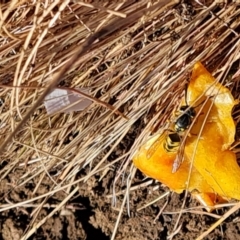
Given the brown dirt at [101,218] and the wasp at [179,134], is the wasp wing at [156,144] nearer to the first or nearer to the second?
the wasp at [179,134]

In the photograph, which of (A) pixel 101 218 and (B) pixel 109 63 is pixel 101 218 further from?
(B) pixel 109 63

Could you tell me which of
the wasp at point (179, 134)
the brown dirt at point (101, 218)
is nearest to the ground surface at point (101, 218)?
the brown dirt at point (101, 218)

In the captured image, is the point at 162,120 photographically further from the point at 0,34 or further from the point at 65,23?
the point at 0,34

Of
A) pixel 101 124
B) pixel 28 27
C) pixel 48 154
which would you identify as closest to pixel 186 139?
pixel 101 124

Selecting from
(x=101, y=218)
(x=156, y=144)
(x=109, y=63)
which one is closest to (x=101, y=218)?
(x=101, y=218)

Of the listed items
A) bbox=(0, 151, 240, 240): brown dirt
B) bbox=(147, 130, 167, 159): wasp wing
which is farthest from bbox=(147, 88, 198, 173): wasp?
bbox=(0, 151, 240, 240): brown dirt
